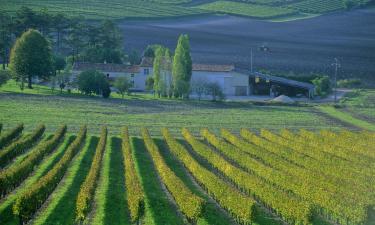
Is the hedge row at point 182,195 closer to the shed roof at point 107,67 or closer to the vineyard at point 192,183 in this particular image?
the vineyard at point 192,183

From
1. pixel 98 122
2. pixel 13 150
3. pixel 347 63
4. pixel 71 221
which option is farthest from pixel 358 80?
pixel 71 221

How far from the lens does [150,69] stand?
387 ft

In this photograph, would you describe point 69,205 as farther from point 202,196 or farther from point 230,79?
point 230,79

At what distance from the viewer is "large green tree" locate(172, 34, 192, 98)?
346ft

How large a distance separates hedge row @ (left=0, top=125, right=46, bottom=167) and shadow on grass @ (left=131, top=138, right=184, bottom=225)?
27.2ft

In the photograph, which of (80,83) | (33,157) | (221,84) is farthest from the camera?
(221,84)

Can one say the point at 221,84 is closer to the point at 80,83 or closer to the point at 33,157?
the point at 80,83

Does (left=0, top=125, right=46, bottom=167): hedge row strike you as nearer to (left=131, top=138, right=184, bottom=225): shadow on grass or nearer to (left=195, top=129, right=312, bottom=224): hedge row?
(left=131, top=138, right=184, bottom=225): shadow on grass

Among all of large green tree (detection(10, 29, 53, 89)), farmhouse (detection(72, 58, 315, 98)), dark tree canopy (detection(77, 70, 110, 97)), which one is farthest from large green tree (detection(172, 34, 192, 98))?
large green tree (detection(10, 29, 53, 89))

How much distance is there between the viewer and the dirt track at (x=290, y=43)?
524 ft

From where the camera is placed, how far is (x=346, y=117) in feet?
285

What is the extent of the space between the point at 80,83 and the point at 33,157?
182ft

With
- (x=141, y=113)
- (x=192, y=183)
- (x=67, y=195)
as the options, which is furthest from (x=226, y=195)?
(x=141, y=113)

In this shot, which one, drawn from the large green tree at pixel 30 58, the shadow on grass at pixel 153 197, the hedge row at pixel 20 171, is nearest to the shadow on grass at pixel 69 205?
the hedge row at pixel 20 171
